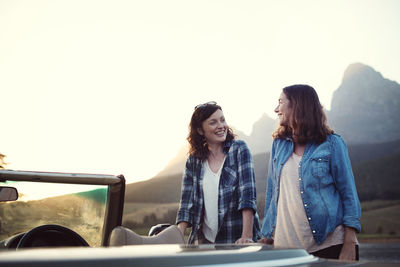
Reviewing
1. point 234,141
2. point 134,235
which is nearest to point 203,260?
point 134,235

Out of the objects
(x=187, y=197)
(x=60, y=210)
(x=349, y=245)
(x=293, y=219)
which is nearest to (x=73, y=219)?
(x=60, y=210)

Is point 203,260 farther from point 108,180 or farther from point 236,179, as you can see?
point 236,179

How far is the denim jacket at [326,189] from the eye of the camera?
9.05ft

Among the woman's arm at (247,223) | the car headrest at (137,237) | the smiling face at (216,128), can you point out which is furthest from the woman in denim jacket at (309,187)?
the car headrest at (137,237)

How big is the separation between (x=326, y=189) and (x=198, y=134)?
49.6 inches

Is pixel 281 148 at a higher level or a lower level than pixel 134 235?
higher

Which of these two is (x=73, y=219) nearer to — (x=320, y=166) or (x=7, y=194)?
(x=7, y=194)

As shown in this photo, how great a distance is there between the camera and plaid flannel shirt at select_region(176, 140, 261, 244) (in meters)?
3.23

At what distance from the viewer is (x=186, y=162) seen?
3.62 m

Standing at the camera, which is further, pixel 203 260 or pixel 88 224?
pixel 88 224

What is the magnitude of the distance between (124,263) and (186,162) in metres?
2.70

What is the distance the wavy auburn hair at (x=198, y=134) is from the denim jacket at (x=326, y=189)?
2.46ft

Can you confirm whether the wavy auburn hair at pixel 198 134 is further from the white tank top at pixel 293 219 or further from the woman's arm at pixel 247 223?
the white tank top at pixel 293 219

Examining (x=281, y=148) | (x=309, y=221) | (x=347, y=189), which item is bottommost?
(x=309, y=221)
